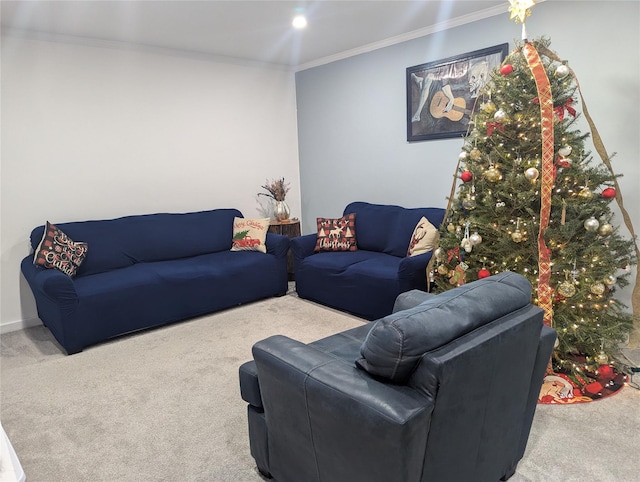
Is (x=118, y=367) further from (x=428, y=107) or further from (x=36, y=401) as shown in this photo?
(x=428, y=107)

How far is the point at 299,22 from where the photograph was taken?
382cm

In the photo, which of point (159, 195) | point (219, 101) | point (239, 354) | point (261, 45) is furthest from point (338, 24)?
point (239, 354)

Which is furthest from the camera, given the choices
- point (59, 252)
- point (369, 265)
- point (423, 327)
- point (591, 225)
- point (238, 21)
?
point (369, 265)

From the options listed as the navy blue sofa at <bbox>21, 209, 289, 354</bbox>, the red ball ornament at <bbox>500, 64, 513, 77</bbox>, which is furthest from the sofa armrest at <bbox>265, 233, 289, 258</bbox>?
the red ball ornament at <bbox>500, 64, 513, 77</bbox>

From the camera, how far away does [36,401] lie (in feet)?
8.93

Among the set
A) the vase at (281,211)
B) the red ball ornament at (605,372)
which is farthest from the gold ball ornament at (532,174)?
the vase at (281,211)

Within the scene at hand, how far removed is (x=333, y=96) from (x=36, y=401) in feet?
13.1

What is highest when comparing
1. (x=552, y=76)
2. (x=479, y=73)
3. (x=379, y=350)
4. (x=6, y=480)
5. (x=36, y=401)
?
(x=479, y=73)

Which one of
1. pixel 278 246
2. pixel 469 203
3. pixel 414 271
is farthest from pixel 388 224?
pixel 469 203

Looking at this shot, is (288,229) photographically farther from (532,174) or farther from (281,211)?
(532,174)

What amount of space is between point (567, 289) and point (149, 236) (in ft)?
11.4

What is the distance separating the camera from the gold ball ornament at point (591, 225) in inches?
95.9

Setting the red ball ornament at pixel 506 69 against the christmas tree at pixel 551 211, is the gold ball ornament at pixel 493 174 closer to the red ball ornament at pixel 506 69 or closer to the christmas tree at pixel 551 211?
the christmas tree at pixel 551 211

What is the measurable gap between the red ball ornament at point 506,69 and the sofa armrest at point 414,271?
1.41 m
